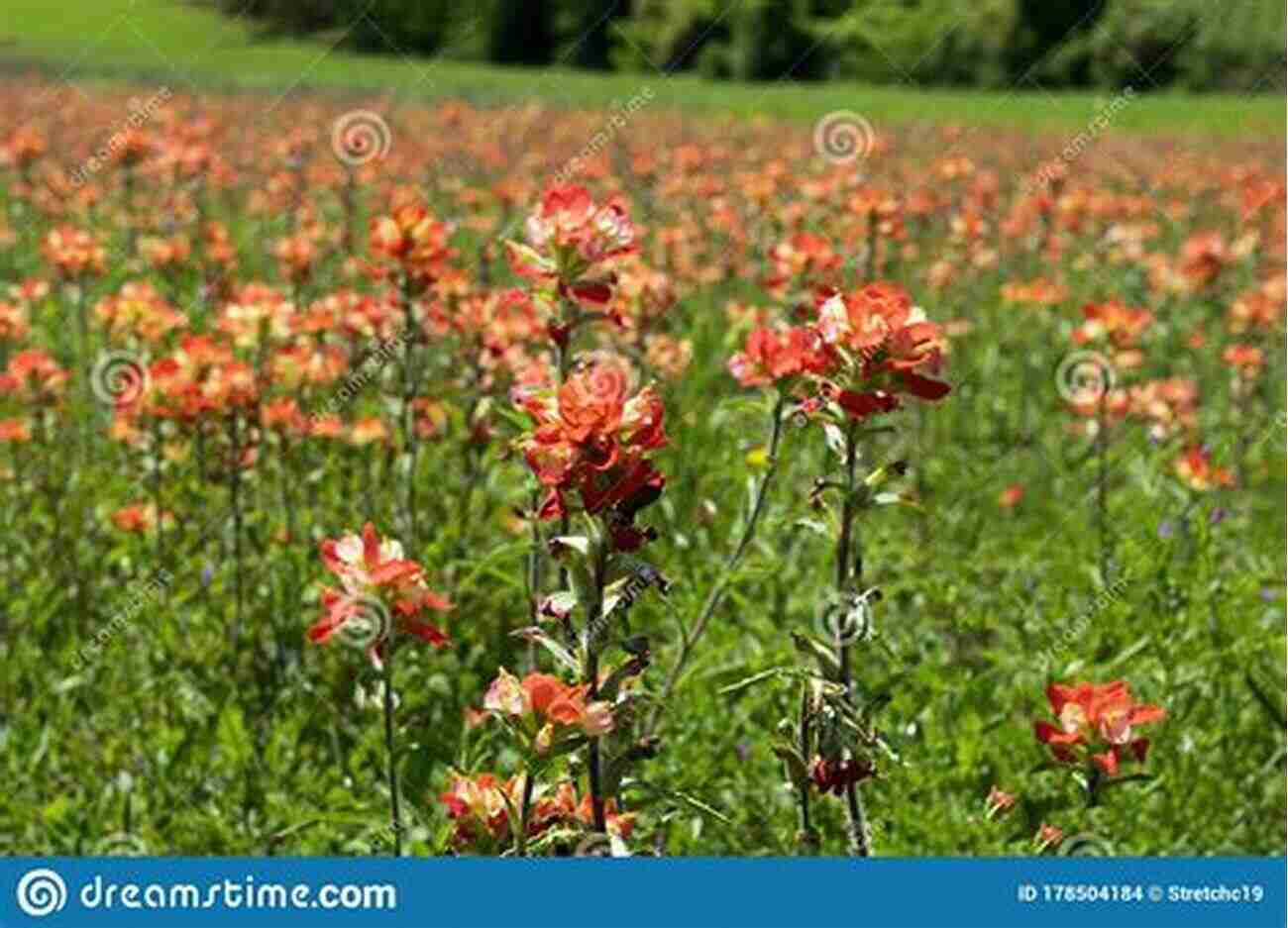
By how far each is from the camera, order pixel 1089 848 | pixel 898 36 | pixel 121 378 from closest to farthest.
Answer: pixel 1089 848
pixel 121 378
pixel 898 36

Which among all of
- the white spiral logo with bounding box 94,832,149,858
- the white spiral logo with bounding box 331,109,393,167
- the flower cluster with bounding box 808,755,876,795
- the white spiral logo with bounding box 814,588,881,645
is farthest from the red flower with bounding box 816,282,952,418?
the white spiral logo with bounding box 331,109,393,167

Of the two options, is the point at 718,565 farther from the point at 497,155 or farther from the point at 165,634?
the point at 497,155

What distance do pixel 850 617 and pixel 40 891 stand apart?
3.48ft

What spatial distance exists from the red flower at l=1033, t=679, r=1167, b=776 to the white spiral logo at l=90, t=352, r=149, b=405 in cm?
213

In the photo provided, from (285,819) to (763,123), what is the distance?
44.5 ft

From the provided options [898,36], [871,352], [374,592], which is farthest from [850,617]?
[898,36]

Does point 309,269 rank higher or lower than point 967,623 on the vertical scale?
higher

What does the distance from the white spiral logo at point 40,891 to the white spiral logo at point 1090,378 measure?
2641 millimetres

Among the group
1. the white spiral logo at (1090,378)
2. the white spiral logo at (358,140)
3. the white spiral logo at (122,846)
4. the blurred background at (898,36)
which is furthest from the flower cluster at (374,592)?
the blurred background at (898,36)

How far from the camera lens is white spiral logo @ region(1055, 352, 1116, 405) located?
4461 millimetres

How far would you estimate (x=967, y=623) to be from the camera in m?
3.91

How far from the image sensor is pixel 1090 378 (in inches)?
187

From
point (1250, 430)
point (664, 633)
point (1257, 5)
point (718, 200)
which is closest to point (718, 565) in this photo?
point (664, 633)

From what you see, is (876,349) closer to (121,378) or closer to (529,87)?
(121,378)
